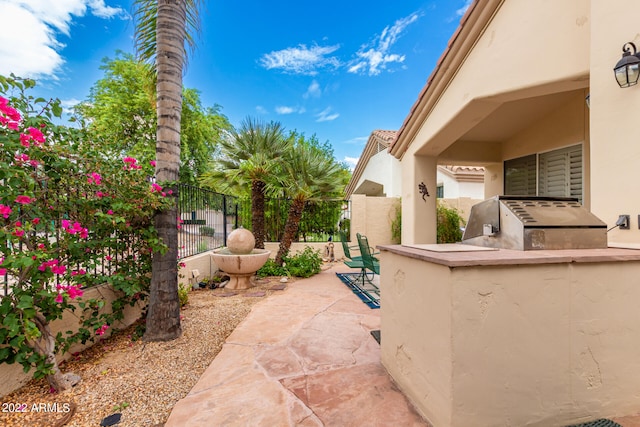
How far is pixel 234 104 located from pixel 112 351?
68.5 ft

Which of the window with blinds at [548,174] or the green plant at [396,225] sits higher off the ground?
the window with blinds at [548,174]

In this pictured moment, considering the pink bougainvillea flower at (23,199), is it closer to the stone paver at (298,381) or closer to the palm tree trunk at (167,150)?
the palm tree trunk at (167,150)

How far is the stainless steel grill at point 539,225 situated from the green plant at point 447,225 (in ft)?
25.2

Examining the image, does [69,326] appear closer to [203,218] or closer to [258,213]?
[203,218]

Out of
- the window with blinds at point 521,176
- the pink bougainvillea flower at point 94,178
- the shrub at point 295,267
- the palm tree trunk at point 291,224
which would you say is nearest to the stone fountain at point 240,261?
the shrub at point 295,267

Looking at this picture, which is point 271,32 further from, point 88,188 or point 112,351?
point 112,351

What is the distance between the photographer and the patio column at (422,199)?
589 centimetres

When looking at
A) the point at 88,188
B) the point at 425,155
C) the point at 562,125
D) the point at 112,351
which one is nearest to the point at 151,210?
the point at 88,188

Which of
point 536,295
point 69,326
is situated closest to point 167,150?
point 69,326

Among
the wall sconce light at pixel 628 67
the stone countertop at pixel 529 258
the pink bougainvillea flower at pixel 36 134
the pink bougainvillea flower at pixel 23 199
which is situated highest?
the wall sconce light at pixel 628 67

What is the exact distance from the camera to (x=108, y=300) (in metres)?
3.28

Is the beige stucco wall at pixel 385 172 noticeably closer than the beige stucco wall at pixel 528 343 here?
No

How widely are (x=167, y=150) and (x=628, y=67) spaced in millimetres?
→ 4592

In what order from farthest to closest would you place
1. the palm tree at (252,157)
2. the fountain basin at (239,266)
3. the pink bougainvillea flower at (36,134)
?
the palm tree at (252,157), the fountain basin at (239,266), the pink bougainvillea flower at (36,134)
